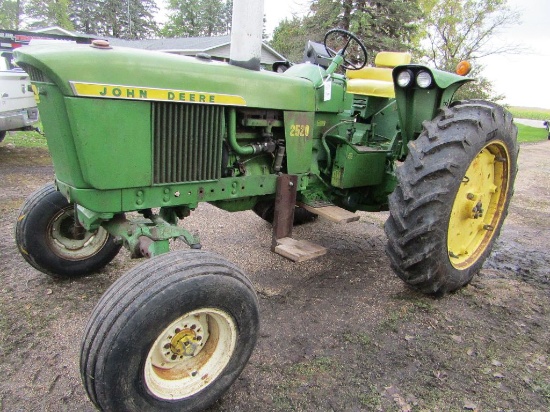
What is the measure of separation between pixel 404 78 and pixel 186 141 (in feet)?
5.86

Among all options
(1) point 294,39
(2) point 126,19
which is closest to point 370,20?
(1) point 294,39

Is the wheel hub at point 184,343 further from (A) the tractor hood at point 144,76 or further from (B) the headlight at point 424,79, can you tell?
(B) the headlight at point 424,79

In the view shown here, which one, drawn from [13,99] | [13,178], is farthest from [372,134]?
[13,99]

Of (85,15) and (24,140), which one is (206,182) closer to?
(24,140)

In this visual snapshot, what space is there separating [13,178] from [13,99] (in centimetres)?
159

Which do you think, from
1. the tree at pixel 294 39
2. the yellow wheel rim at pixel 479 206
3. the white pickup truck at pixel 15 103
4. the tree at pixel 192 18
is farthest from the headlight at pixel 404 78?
the tree at pixel 192 18

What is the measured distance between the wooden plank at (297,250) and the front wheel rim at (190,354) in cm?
88

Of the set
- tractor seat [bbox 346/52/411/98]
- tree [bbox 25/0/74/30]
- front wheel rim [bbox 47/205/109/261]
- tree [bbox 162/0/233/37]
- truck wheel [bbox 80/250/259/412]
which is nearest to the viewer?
truck wheel [bbox 80/250/259/412]

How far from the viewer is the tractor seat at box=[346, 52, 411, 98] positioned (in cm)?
394

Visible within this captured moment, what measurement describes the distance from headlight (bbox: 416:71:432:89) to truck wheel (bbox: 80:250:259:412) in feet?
6.82

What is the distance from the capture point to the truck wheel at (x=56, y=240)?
9.82 feet

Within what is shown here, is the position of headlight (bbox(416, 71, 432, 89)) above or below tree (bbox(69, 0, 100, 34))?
below

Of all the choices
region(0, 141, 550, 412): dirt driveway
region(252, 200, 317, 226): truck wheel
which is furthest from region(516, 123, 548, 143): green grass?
region(0, 141, 550, 412): dirt driveway

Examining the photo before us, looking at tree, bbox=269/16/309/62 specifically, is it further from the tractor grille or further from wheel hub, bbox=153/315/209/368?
wheel hub, bbox=153/315/209/368
